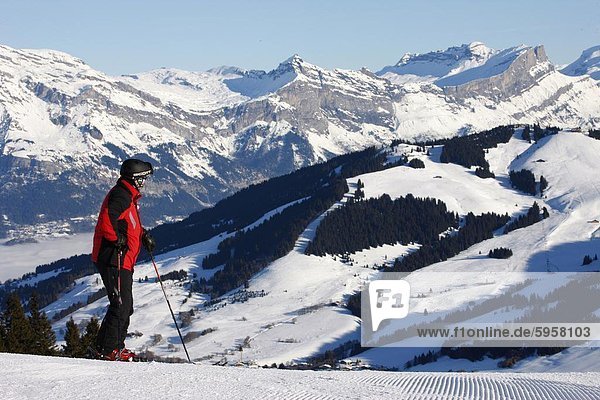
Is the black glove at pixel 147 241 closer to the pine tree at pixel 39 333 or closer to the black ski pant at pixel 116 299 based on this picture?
the black ski pant at pixel 116 299

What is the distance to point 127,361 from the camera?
22.1 meters

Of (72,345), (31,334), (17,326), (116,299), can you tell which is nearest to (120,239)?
(116,299)

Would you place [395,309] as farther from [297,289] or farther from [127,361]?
[127,361]

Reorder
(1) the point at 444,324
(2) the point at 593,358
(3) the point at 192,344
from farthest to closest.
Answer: (3) the point at 192,344 → (1) the point at 444,324 → (2) the point at 593,358

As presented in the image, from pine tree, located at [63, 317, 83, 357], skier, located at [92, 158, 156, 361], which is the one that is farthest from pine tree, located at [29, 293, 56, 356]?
skier, located at [92, 158, 156, 361]

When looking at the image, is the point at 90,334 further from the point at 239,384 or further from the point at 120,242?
the point at 239,384

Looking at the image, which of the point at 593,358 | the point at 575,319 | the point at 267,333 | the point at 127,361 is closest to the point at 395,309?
the point at 267,333

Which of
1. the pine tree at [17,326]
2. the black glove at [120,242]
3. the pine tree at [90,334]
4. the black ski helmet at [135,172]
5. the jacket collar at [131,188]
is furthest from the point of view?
the pine tree at [90,334]

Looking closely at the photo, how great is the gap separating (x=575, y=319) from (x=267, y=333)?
2448 inches

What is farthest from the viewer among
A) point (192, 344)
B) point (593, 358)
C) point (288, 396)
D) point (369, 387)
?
point (192, 344)

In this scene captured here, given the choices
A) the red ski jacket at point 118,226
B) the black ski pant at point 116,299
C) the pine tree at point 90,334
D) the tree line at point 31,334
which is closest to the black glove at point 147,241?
the red ski jacket at point 118,226

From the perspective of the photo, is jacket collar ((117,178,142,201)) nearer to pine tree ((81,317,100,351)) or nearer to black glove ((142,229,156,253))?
black glove ((142,229,156,253))

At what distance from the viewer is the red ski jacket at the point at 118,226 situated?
63.0 ft

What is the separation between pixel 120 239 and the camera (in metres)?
19.2
